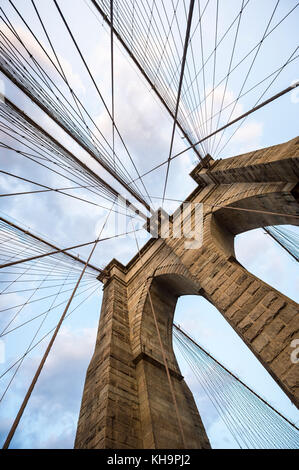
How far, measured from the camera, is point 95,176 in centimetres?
740

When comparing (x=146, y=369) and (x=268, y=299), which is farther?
(x=146, y=369)

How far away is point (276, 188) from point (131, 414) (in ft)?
17.4

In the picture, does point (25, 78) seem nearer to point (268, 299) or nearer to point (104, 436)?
point (268, 299)

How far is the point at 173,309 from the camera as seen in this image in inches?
305

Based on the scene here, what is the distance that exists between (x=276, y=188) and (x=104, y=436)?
5.52 meters

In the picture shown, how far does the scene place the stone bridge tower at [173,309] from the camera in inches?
141

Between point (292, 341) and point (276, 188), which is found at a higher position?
point (276, 188)

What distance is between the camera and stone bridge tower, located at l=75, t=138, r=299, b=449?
359 centimetres
